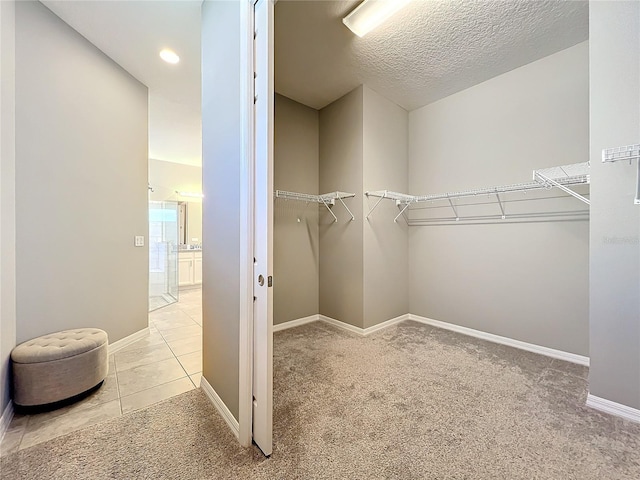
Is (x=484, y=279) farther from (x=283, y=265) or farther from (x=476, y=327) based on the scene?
(x=283, y=265)

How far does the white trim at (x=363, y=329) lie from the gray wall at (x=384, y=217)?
2.1 inches

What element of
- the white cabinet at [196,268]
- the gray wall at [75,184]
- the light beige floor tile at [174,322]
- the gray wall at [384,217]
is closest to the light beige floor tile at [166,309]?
the light beige floor tile at [174,322]

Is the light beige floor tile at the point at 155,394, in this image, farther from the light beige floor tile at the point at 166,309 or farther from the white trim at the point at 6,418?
the light beige floor tile at the point at 166,309

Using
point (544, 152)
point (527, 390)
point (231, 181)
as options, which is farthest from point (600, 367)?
point (231, 181)

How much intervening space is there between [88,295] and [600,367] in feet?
13.3

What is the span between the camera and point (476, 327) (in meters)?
2.88

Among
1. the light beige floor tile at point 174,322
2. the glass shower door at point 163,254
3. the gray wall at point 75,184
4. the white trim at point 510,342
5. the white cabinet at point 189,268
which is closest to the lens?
the gray wall at point 75,184


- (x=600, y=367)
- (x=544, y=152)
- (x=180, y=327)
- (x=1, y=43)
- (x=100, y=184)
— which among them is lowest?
(x=180, y=327)

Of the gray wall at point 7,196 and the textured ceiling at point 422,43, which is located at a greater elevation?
the textured ceiling at point 422,43

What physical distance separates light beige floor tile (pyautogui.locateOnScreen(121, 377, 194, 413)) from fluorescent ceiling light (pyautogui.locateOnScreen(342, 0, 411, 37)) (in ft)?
10.4

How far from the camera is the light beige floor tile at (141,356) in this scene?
2.24m

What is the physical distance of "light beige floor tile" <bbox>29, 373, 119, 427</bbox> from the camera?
1573 millimetres

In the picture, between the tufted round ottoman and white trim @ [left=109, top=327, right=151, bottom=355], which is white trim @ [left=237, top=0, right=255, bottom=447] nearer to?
the tufted round ottoman

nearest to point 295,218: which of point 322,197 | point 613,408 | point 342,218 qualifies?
point 322,197
